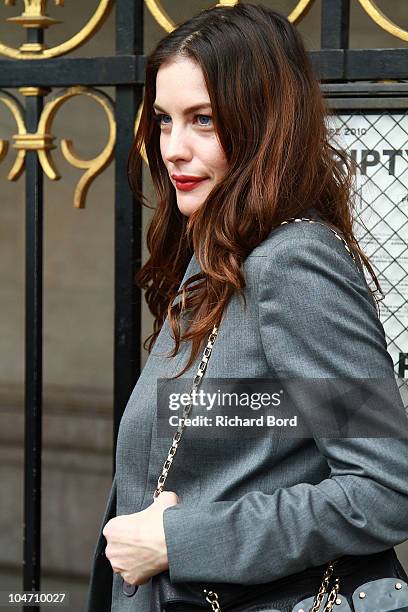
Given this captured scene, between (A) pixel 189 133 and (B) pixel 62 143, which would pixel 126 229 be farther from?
(A) pixel 189 133

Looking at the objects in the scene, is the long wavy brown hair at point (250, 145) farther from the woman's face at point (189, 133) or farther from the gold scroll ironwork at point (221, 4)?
the gold scroll ironwork at point (221, 4)

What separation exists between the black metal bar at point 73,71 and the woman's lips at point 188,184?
69 centimetres

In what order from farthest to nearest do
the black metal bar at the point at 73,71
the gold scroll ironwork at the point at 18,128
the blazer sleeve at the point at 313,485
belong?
the gold scroll ironwork at the point at 18,128
the black metal bar at the point at 73,71
the blazer sleeve at the point at 313,485

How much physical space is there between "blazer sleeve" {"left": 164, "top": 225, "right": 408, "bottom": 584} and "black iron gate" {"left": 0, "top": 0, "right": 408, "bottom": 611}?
27.0 inches

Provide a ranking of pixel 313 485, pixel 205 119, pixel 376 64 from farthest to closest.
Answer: pixel 376 64 → pixel 205 119 → pixel 313 485

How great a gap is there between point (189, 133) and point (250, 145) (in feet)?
0.39

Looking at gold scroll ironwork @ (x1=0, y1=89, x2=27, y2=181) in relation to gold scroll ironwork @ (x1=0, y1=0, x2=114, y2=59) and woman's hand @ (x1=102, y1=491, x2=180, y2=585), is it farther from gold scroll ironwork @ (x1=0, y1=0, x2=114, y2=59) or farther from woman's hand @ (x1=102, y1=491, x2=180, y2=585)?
woman's hand @ (x1=102, y1=491, x2=180, y2=585)

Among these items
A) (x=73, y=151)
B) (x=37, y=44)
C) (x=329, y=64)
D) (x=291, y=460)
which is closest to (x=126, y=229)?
(x=73, y=151)

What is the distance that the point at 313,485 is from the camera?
1547 millimetres

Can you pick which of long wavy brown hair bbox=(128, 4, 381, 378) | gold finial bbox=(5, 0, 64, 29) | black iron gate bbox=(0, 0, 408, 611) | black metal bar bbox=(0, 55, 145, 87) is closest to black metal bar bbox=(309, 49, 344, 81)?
black iron gate bbox=(0, 0, 408, 611)

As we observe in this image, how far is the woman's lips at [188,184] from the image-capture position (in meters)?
1.73

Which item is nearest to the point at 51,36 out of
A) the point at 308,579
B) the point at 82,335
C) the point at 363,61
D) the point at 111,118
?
the point at 82,335

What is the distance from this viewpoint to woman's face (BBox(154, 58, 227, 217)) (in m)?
1.67

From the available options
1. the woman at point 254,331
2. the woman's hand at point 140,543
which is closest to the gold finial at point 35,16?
the woman at point 254,331
